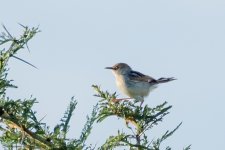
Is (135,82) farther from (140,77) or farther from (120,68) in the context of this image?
(120,68)

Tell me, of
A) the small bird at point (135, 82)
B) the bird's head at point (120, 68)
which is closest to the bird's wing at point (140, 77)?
the small bird at point (135, 82)

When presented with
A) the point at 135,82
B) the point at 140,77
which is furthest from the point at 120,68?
the point at 135,82

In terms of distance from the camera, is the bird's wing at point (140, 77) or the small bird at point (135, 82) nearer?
the small bird at point (135, 82)

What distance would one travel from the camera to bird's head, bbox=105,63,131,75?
46.4 feet

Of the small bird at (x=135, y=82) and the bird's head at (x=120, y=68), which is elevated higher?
the bird's head at (x=120, y=68)

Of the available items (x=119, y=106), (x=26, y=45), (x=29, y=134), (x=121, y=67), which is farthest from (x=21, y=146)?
(x=121, y=67)

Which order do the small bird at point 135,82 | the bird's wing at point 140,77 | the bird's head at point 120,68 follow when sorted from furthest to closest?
the bird's head at point 120,68 → the bird's wing at point 140,77 → the small bird at point 135,82

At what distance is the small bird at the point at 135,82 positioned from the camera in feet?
40.5

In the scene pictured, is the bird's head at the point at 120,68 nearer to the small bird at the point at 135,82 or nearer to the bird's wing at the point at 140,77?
the small bird at the point at 135,82

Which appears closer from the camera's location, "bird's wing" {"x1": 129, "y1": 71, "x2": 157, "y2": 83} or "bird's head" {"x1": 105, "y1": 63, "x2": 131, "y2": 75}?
"bird's wing" {"x1": 129, "y1": 71, "x2": 157, "y2": 83}

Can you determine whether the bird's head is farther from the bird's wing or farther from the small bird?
the bird's wing

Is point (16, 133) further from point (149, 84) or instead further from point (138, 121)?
point (149, 84)

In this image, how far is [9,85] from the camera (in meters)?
2.51

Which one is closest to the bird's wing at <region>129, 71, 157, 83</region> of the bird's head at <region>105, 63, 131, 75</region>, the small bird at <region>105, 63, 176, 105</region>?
the small bird at <region>105, 63, 176, 105</region>
